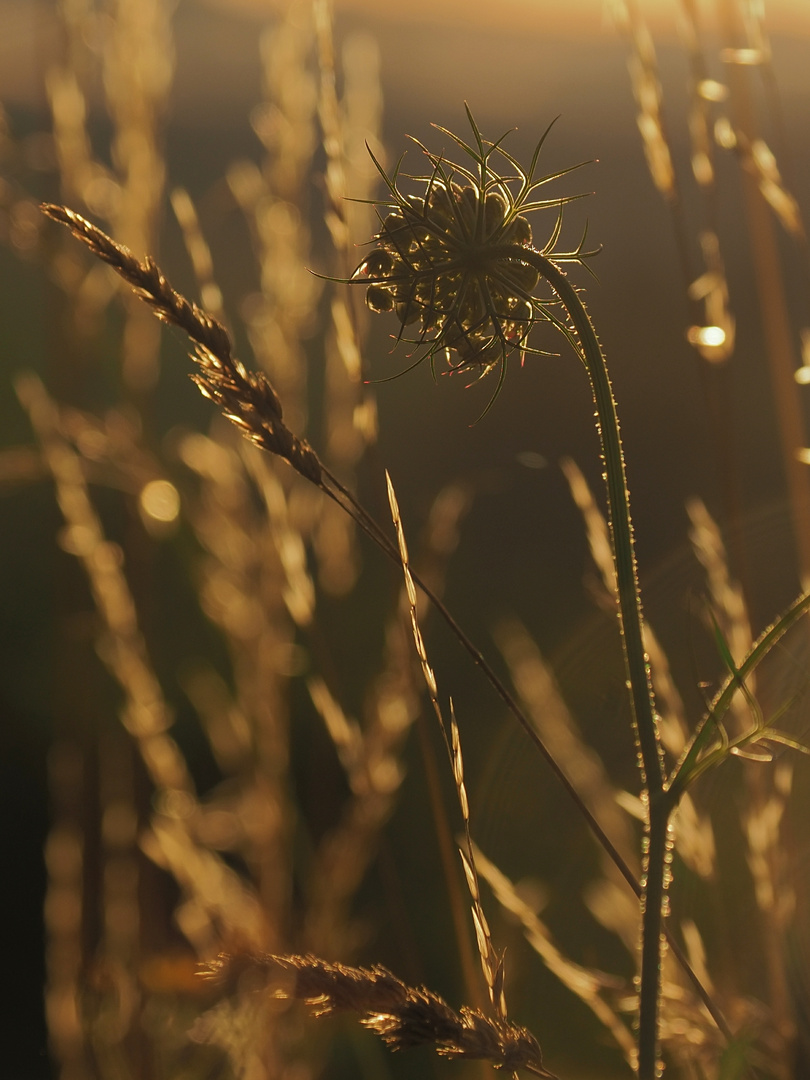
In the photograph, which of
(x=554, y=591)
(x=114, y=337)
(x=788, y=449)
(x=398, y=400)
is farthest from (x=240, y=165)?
(x=554, y=591)

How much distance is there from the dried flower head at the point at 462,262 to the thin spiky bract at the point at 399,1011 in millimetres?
451

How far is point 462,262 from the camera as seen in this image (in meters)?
0.76

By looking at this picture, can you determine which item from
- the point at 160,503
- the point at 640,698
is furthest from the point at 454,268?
the point at 160,503

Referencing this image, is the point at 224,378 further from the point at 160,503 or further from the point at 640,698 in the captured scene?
the point at 160,503

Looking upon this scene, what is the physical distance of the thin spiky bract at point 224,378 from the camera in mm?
A: 710

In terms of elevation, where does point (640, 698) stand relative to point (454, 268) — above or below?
below

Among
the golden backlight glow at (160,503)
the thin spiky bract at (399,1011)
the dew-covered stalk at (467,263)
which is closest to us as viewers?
the thin spiky bract at (399,1011)

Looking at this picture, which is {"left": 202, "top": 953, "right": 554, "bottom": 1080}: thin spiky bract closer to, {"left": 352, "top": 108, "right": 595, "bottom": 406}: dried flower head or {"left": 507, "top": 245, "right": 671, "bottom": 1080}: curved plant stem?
{"left": 507, "top": 245, "right": 671, "bottom": 1080}: curved plant stem

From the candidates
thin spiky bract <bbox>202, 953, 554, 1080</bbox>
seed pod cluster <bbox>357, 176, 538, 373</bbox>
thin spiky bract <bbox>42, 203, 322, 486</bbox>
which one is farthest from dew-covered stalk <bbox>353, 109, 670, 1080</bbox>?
thin spiky bract <bbox>202, 953, 554, 1080</bbox>

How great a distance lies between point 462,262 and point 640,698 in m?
0.36

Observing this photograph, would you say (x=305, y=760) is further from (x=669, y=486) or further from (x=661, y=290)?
(x=661, y=290)

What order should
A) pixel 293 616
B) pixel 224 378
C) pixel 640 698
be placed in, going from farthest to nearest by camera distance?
pixel 293 616 → pixel 224 378 → pixel 640 698

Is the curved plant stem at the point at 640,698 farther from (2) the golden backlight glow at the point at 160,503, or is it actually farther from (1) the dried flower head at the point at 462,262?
(2) the golden backlight glow at the point at 160,503

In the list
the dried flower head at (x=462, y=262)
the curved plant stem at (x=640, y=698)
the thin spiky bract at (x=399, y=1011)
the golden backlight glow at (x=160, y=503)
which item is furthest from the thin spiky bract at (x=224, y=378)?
the golden backlight glow at (x=160, y=503)
